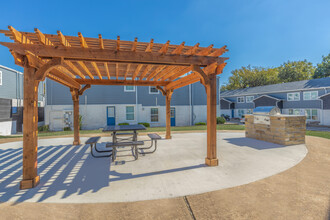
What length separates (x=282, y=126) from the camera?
7.34 meters

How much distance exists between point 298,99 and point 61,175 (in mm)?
27508

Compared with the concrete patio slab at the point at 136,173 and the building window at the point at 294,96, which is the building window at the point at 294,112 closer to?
the building window at the point at 294,96

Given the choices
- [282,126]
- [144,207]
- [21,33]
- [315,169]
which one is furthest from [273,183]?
[21,33]

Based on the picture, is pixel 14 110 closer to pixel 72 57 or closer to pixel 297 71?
pixel 72 57

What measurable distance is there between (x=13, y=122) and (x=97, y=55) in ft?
56.2

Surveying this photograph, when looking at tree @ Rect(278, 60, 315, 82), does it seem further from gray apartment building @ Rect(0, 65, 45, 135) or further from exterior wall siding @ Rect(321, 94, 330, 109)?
gray apartment building @ Rect(0, 65, 45, 135)

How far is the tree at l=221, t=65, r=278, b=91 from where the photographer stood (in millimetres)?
39344

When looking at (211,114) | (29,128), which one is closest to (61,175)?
(29,128)

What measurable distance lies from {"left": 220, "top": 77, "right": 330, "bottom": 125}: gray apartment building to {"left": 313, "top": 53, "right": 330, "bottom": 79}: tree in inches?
616

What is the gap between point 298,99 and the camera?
22047mm

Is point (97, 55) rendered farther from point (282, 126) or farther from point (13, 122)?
point (13, 122)

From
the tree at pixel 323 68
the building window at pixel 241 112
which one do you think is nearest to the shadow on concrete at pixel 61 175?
the building window at pixel 241 112

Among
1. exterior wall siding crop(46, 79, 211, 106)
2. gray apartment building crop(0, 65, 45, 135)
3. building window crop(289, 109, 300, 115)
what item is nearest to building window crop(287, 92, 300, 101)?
building window crop(289, 109, 300, 115)

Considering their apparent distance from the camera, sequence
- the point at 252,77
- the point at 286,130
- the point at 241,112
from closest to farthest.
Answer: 1. the point at 286,130
2. the point at 241,112
3. the point at 252,77
